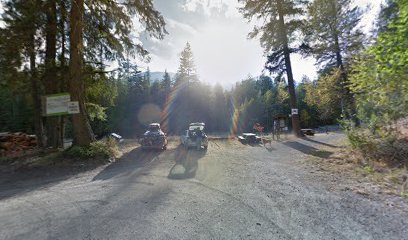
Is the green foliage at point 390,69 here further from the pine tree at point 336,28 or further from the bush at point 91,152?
the pine tree at point 336,28

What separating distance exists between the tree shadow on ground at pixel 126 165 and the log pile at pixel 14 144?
19.0ft

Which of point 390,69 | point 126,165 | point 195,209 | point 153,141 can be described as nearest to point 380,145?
point 390,69

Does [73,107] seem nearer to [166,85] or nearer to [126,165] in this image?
[126,165]

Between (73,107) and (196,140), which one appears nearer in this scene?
(73,107)

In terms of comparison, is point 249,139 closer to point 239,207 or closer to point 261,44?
point 261,44

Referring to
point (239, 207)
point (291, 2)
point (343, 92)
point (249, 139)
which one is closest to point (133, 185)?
point (239, 207)

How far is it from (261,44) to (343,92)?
8331 millimetres

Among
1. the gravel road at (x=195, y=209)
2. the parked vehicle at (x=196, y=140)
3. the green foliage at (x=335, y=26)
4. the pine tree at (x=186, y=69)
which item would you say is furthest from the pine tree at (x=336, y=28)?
the pine tree at (x=186, y=69)

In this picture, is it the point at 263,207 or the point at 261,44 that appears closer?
the point at 263,207

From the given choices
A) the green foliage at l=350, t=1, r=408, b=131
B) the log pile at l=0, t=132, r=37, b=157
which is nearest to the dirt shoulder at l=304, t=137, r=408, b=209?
the green foliage at l=350, t=1, r=408, b=131

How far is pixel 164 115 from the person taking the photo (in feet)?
208

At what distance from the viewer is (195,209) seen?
15.5 ft

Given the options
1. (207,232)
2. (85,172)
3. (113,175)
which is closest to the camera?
(207,232)

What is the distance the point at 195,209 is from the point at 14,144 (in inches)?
588
